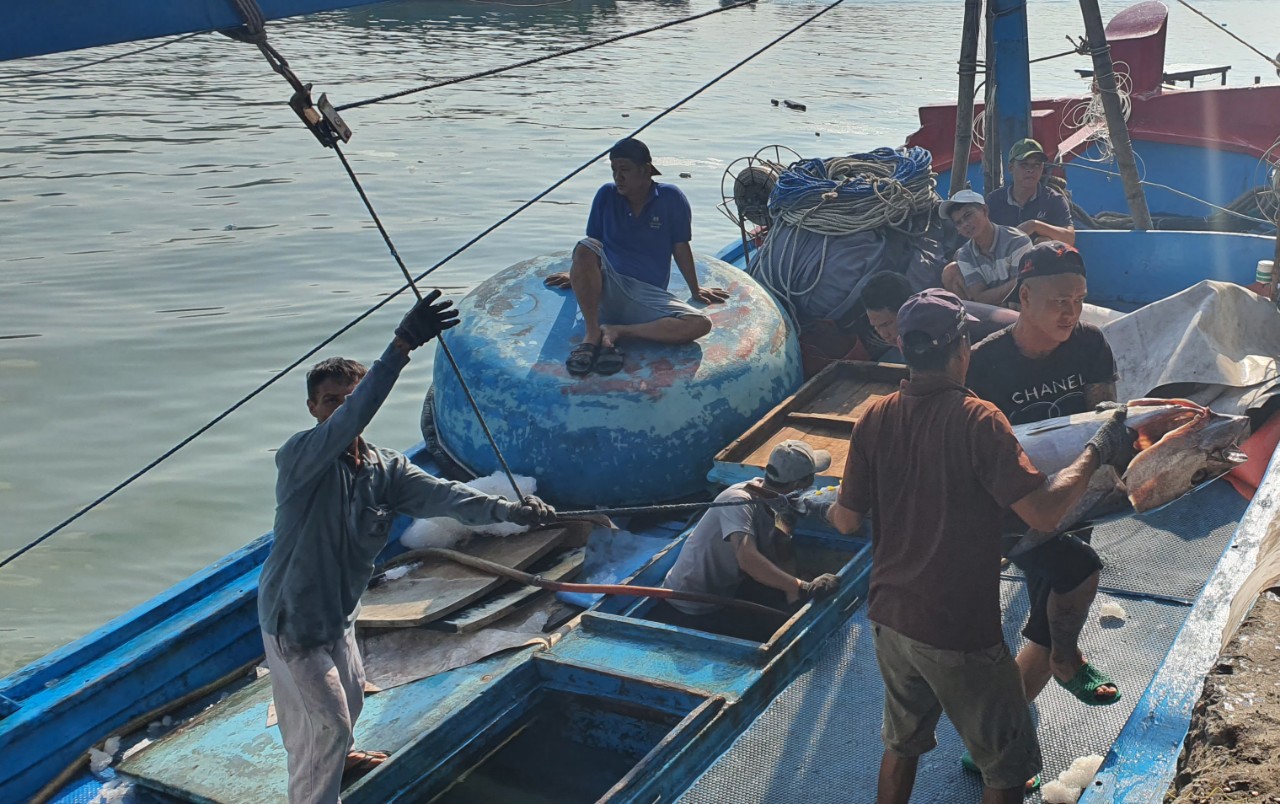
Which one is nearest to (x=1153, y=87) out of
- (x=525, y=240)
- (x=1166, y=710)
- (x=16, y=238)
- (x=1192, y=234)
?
(x=1192, y=234)

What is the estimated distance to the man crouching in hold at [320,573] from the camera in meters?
3.48

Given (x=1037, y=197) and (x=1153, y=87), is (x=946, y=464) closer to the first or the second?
(x=1037, y=197)

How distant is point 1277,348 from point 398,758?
429 cm

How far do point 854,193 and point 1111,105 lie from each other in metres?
2.16

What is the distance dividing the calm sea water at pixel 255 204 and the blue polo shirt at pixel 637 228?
113cm

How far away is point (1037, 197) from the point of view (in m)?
7.43

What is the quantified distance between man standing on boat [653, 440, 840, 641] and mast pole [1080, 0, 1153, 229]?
181 inches

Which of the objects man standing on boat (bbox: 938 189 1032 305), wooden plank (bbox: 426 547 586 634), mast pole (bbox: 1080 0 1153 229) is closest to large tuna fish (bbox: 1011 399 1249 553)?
wooden plank (bbox: 426 547 586 634)

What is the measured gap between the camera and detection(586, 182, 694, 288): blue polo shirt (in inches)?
251

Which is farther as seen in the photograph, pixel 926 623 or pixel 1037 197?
pixel 1037 197

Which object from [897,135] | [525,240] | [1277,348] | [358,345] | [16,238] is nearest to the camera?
[1277,348]

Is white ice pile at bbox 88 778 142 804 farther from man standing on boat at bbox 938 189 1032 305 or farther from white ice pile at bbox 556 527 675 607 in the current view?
man standing on boat at bbox 938 189 1032 305

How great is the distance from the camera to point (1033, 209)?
742 centimetres

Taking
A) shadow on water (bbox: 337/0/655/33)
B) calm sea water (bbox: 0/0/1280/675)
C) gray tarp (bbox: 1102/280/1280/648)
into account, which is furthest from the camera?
shadow on water (bbox: 337/0/655/33)
